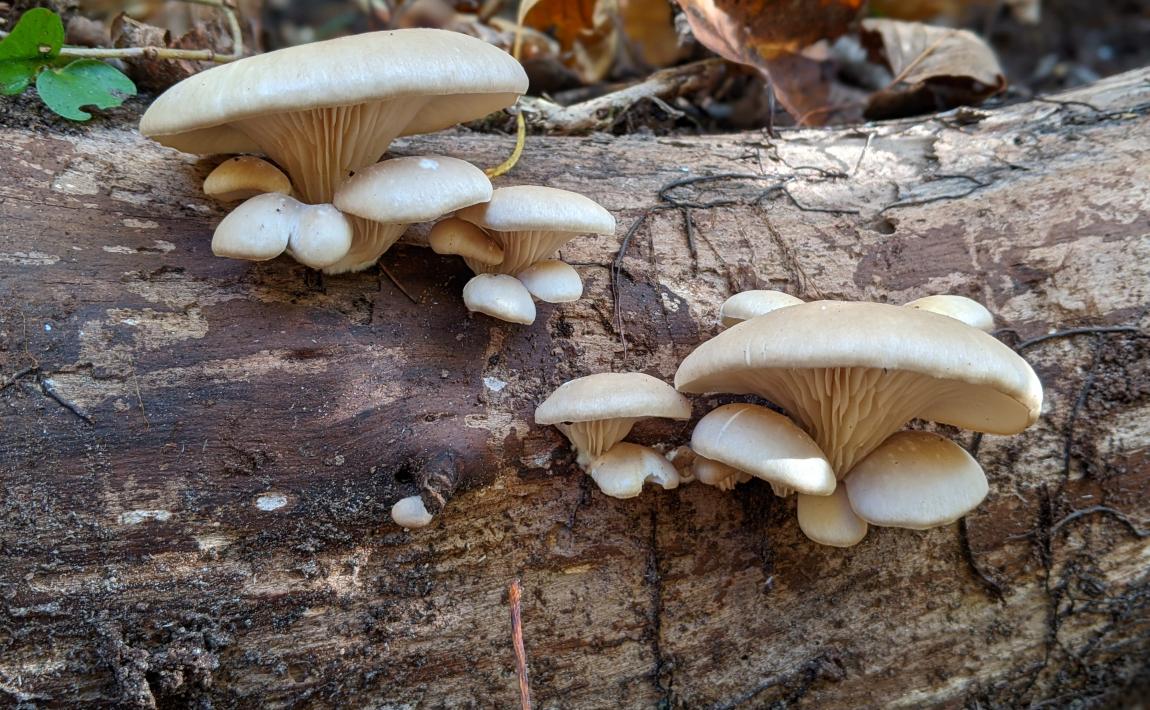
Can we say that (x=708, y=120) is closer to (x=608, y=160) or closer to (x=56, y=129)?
(x=608, y=160)

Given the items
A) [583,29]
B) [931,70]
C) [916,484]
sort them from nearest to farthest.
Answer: [916,484]
[931,70]
[583,29]

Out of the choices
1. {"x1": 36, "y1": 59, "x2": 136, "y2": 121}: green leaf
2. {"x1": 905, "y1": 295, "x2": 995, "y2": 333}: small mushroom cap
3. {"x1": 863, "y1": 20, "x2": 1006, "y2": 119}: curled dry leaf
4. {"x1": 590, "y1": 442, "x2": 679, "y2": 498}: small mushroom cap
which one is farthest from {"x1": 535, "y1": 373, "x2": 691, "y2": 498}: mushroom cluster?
{"x1": 863, "y1": 20, "x2": 1006, "y2": 119}: curled dry leaf

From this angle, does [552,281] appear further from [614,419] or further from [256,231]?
[256,231]

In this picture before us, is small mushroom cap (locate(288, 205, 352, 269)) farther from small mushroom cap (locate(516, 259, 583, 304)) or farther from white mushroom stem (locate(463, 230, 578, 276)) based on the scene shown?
small mushroom cap (locate(516, 259, 583, 304))

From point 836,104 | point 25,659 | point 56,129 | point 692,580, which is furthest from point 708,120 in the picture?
point 25,659

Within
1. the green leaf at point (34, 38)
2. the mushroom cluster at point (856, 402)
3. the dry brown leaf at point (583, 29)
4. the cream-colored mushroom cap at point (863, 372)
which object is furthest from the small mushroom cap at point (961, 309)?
the dry brown leaf at point (583, 29)

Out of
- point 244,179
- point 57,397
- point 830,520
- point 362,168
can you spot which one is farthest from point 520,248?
point 57,397
